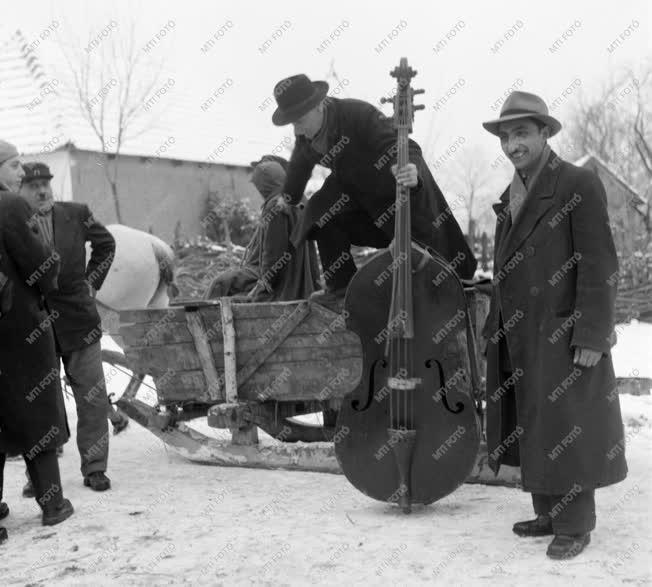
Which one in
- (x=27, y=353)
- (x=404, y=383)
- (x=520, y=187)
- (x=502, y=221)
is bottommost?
(x=404, y=383)

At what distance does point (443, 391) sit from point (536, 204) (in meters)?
0.99

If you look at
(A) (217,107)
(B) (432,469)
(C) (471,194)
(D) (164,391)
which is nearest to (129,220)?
(A) (217,107)

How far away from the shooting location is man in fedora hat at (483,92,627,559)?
3.60 m

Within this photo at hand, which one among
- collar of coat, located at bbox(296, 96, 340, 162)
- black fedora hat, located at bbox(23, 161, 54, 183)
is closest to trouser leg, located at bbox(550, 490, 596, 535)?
collar of coat, located at bbox(296, 96, 340, 162)

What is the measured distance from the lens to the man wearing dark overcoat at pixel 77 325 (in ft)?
17.6

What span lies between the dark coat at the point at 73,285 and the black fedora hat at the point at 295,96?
157 cm

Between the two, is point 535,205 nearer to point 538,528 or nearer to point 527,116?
point 527,116

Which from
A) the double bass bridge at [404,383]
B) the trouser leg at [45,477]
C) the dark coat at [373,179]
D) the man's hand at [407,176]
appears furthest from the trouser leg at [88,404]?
the man's hand at [407,176]

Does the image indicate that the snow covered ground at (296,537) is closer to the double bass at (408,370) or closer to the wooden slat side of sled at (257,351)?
the double bass at (408,370)

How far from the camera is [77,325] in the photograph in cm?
539

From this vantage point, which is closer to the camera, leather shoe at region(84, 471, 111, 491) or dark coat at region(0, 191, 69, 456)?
dark coat at region(0, 191, 69, 456)

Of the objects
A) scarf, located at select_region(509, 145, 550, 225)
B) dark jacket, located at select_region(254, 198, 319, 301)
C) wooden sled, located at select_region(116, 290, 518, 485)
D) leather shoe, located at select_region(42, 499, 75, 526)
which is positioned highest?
scarf, located at select_region(509, 145, 550, 225)

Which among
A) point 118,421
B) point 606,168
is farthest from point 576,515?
point 606,168

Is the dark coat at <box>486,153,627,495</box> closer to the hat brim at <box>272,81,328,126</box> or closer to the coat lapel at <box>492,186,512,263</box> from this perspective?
the coat lapel at <box>492,186,512,263</box>
